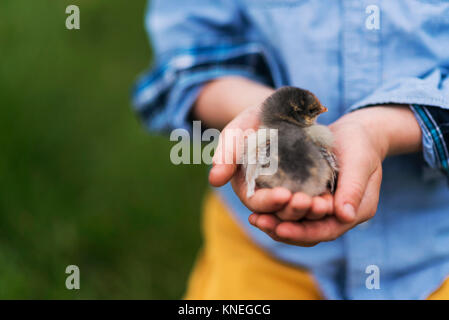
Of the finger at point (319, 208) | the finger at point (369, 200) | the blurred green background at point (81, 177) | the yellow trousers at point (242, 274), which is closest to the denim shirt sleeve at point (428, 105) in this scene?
the finger at point (369, 200)

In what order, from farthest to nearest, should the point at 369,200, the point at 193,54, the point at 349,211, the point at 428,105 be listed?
the point at 193,54 → the point at 428,105 → the point at 369,200 → the point at 349,211

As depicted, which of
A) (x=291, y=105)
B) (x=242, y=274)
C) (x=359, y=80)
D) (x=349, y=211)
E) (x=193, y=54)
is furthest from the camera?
(x=193, y=54)

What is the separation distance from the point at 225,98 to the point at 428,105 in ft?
2.11

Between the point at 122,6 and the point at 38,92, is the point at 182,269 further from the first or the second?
the point at 122,6

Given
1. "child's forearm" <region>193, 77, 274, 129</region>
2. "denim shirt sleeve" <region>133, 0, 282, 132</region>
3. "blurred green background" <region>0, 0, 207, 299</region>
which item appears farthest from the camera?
"blurred green background" <region>0, 0, 207, 299</region>

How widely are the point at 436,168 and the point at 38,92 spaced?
2.28 metres

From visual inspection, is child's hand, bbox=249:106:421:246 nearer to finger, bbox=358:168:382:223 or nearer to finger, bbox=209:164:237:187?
finger, bbox=358:168:382:223

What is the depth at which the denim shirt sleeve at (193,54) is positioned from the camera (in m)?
1.78

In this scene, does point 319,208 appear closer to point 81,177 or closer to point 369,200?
point 369,200

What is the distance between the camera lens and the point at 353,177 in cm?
107

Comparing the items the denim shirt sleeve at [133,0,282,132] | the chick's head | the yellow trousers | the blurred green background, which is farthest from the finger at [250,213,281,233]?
the blurred green background

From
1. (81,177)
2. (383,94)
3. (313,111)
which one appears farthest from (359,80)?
(81,177)

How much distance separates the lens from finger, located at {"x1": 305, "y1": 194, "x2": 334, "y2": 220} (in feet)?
3.38

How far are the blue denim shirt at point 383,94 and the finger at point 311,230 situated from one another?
16.5 inches
